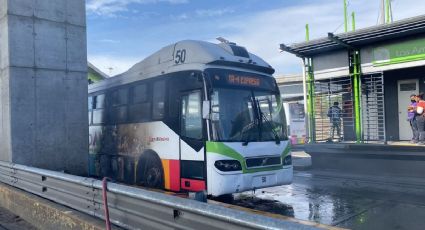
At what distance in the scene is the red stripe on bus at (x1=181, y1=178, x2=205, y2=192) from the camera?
796 centimetres

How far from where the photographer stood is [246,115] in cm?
839

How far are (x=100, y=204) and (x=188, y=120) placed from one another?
12.1ft

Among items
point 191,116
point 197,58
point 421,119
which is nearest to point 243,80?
point 197,58

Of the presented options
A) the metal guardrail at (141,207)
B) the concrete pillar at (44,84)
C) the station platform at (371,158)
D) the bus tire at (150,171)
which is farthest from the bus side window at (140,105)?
the station platform at (371,158)

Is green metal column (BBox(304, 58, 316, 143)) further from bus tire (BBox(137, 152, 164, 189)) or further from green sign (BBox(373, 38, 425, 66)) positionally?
bus tire (BBox(137, 152, 164, 189))

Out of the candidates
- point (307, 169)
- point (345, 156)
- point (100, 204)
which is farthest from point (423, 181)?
point (100, 204)

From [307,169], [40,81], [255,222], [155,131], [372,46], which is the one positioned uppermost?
[372,46]

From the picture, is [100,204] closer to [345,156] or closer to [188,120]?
[188,120]

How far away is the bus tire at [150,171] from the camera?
921cm

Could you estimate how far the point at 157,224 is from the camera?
4.11 m

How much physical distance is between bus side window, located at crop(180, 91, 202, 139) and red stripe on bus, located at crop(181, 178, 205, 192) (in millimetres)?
892

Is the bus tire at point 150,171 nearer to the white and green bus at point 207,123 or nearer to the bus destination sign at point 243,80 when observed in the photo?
the white and green bus at point 207,123

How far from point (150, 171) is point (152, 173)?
130 mm

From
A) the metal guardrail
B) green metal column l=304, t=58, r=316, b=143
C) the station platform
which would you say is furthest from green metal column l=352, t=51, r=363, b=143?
the metal guardrail
